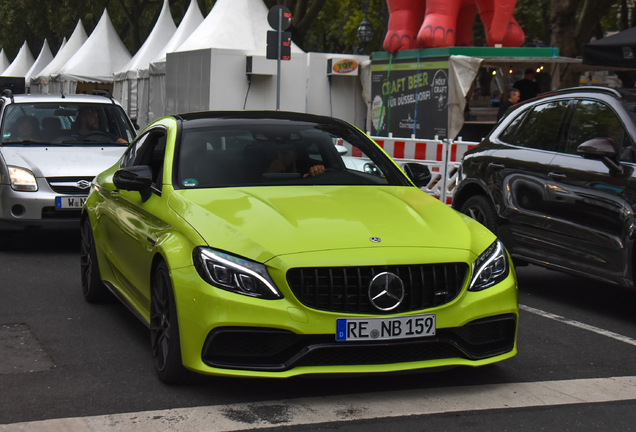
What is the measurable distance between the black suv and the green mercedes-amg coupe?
5.68 feet

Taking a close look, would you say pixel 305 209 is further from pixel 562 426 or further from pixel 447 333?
pixel 562 426

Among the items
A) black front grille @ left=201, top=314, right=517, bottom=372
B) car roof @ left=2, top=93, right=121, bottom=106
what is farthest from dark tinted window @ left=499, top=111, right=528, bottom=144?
car roof @ left=2, top=93, right=121, bottom=106

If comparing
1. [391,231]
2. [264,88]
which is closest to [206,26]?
[264,88]

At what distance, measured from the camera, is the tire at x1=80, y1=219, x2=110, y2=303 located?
675 cm

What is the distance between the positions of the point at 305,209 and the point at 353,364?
921 millimetres

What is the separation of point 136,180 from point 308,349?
172cm

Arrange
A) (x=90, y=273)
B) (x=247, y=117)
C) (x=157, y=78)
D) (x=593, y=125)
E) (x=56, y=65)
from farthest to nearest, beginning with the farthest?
1. (x=56, y=65)
2. (x=157, y=78)
3. (x=593, y=125)
4. (x=90, y=273)
5. (x=247, y=117)

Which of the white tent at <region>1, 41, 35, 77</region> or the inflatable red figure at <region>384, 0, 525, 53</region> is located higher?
the inflatable red figure at <region>384, 0, 525, 53</region>

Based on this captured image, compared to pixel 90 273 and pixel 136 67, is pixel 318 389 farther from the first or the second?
pixel 136 67

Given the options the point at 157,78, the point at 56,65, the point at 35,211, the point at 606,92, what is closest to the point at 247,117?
the point at 606,92

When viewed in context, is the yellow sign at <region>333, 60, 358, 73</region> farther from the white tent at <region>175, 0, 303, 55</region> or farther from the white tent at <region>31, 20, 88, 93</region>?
the white tent at <region>31, 20, 88, 93</region>

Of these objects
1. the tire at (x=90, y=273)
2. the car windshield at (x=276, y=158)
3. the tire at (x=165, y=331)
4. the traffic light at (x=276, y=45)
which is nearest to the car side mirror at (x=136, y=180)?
the car windshield at (x=276, y=158)

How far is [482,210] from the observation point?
7984mm

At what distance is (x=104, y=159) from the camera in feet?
32.3
